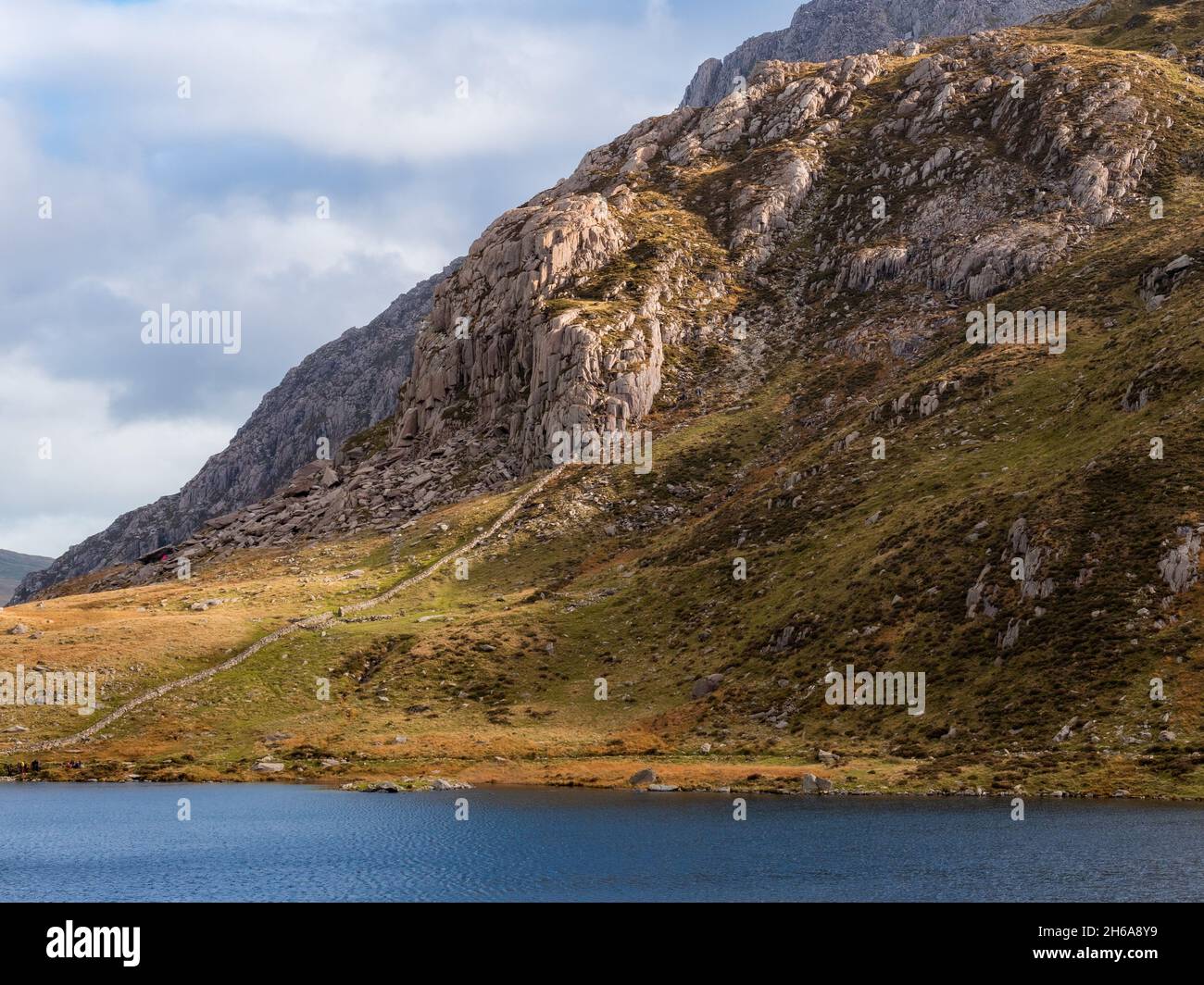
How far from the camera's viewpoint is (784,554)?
125m

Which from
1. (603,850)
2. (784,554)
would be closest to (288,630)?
(784,554)

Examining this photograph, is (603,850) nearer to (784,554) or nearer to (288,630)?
(784,554)

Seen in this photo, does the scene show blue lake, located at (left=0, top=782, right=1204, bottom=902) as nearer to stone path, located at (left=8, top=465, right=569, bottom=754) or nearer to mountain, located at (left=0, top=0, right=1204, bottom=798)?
mountain, located at (left=0, top=0, right=1204, bottom=798)

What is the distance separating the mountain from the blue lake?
10.5 meters

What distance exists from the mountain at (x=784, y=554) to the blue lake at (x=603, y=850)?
34.6 feet

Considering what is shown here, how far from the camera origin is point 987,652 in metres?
91.1

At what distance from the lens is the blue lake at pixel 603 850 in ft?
166

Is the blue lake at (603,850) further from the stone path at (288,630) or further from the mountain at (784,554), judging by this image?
the stone path at (288,630)

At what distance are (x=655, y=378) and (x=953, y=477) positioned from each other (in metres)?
74.7

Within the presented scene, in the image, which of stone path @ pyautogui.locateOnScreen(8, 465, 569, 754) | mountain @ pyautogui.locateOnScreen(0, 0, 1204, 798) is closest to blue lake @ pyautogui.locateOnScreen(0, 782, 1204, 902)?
mountain @ pyautogui.locateOnScreen(0, 0, 1204, 798)

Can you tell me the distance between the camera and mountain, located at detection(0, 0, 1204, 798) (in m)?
86.9

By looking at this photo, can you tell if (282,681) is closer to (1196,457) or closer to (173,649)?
(173,649)

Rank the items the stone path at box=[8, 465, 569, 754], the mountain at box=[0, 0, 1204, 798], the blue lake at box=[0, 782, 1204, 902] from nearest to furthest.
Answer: the blue lake at box=[0, 782, 1204, 902]
the mountain at box=[0, 0, 1204, 798]
the stone path at box=[8, 465, 569, 754]

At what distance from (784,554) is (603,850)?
7056cm
